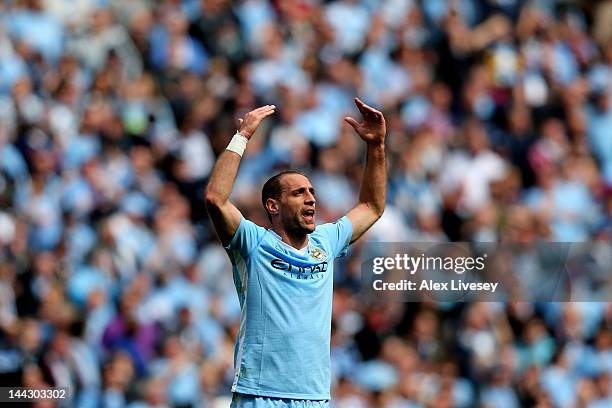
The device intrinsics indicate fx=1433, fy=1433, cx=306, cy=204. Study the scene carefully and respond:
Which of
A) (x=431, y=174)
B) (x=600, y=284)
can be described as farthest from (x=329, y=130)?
(x=600, y=284)

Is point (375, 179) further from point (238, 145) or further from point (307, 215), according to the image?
point (238, 145)

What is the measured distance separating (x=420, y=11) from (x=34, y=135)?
20.2 ft

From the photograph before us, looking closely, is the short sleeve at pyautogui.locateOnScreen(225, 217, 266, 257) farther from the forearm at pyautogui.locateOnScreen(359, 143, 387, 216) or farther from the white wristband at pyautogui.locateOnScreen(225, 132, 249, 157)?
the forearm at pyautogui.locateOnScreen(359, 143, 387, 216)

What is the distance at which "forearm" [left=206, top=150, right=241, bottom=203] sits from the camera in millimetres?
7523

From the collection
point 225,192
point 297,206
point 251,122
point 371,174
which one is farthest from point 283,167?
point 225,192

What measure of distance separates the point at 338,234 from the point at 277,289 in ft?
2.29

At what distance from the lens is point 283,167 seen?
618 inches

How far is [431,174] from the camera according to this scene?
16.2m

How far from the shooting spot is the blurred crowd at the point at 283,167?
13.5m

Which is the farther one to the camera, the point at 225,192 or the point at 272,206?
the point at 272,206

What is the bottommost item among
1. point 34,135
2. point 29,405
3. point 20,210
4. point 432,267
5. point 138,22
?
point 29,405

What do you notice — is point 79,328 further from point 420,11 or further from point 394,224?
point 420,11

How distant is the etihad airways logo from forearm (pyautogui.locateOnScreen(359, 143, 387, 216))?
79cm

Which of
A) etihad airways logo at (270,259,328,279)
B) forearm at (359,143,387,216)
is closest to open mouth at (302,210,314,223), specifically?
etihad airways logo at (270,259,328,279)
